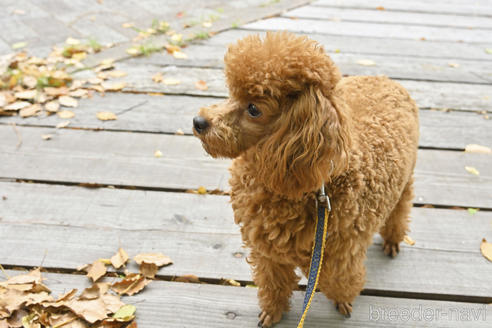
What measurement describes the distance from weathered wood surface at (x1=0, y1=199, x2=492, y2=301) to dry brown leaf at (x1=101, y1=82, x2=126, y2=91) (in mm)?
1234

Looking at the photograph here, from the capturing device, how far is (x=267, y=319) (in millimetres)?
1672

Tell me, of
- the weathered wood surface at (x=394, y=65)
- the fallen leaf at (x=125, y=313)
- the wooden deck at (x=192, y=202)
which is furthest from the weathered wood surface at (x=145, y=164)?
the weathered wood surface at (x=394, y=65)

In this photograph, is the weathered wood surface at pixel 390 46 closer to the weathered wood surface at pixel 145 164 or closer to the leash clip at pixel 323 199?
the weathered wood surface at pixel 145 164

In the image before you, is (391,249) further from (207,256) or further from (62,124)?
(62,124)

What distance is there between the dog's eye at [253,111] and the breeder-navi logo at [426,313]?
1070 millimetres

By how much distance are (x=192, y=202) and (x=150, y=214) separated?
9.2 inches

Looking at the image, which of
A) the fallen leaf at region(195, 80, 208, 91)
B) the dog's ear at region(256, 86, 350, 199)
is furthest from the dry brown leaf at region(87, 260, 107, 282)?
the fallen leaf at region(195, 80, 208, 91)

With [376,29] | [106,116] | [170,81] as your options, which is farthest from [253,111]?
[376,29]

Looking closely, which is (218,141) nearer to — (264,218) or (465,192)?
(264,218)

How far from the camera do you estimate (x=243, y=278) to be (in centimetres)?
185

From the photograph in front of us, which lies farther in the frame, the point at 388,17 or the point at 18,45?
the point at 388,17

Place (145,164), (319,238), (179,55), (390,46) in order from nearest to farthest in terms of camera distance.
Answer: (319,238) < (145,164) < (179,55) < (390,46)

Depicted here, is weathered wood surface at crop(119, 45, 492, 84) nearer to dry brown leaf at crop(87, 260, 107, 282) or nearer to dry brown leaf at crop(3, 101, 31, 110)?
dry brown leaf at crop(3, 101, 31, 110)

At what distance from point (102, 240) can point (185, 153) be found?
75 centimetres
